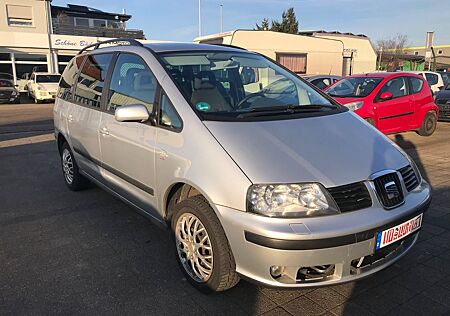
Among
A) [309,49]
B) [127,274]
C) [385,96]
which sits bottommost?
[127,274]

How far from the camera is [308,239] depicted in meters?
2.23

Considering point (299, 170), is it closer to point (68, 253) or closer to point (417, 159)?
point (68, 253)

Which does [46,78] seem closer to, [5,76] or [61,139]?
[5,76]

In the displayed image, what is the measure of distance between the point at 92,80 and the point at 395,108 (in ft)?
21.7

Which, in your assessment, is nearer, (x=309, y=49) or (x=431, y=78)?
(x=431, y=78)

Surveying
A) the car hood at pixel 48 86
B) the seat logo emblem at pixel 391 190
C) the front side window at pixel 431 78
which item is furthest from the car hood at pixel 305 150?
the car hood at pixel 48 86

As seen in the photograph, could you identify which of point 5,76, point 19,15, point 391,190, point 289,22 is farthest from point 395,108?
point 289,22

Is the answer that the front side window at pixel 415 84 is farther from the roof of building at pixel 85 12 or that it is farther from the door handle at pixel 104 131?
the roof of building at pixel 85 12

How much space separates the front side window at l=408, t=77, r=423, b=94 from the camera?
29.6 ft

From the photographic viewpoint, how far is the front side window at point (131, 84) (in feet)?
10.8

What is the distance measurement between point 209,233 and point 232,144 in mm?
621

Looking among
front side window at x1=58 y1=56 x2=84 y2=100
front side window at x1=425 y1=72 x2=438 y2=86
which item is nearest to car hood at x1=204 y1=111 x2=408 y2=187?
front side window at x1=58 y1=56 x2=84 y2=100

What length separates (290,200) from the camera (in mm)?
2334

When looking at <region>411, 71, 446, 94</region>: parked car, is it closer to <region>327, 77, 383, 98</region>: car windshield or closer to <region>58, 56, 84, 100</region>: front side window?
<region>327, 77, 383, 98</region>: car windshield
